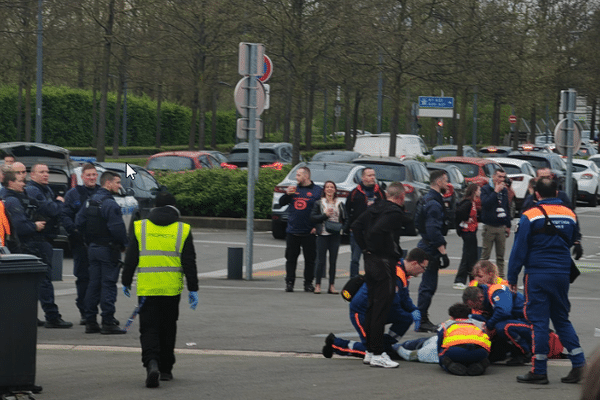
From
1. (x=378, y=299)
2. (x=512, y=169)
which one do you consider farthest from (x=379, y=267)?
(x=512, y=169)

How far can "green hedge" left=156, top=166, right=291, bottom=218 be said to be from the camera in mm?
23547

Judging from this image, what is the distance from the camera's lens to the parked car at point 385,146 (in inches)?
1464

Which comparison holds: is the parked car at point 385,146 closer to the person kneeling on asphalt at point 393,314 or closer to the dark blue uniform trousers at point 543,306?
the person kneeling on asphalt at point 393,314

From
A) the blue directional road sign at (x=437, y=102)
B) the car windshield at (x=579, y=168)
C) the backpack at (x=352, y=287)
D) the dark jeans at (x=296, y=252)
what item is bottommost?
the dark jeans at (x=296, y=252)

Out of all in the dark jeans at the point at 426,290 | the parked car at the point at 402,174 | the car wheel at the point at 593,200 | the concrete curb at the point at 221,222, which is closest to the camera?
the dark jeans at the point at 426,290

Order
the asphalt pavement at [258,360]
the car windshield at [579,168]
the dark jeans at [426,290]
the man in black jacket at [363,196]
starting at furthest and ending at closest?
the car windshield at [579,168] → the man in black jacket at [363,196] → the dark jeans at [426,290] → the asphalt pavement at [258,360]

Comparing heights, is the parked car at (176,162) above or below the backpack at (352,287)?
above

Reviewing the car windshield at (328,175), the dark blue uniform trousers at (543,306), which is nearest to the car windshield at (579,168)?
the car windshield at (328,175)

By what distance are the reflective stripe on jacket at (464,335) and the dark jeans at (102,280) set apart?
12.1 ft

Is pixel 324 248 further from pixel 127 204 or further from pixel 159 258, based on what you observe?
pixel 159 258

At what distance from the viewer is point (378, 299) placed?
8555mm

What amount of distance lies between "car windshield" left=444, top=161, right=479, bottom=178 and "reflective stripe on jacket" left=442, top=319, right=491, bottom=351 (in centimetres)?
2025

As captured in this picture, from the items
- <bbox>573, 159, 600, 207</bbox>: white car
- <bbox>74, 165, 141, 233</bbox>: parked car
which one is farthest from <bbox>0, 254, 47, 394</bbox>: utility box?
<bbox>573, 159, 600, 207</bbox>: white car

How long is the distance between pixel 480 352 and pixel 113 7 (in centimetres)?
2344
